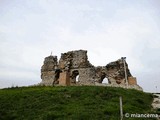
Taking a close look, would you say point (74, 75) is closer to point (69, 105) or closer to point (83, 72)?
point (83, 72)

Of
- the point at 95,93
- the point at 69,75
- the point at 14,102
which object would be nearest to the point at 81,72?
the point at 69,75

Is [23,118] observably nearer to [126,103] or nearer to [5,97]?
[5,97]

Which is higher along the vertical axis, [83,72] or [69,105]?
[83,72]

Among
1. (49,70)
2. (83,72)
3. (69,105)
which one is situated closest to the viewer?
(69,105)

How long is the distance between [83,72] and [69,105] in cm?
1702

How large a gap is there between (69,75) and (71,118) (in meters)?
20.8

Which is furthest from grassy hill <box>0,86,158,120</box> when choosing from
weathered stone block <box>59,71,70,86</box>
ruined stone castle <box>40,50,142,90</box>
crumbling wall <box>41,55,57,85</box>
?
crumbling wall <box>41,55,57,85</box>

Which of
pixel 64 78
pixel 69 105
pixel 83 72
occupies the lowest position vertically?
pixel 69 105

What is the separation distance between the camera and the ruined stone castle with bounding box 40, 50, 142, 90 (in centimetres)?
3309

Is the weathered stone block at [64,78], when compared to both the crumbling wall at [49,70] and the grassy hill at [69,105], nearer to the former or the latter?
the crumbling wall at [49,70]

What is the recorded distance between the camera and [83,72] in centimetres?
3397

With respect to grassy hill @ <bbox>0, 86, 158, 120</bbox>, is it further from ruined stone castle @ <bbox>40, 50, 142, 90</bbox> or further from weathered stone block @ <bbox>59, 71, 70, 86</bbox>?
weathered stone block @ <bbox>59, 71, 70, 86</bbox>

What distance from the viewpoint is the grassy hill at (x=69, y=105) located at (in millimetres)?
14951

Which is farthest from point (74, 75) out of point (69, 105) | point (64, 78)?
point (69, 105)
